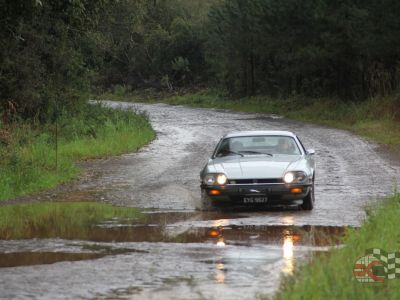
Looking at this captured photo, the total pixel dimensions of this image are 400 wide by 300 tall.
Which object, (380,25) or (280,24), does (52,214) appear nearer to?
(380,25)

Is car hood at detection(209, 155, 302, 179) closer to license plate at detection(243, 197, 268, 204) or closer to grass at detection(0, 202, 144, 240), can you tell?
license plate at detection(243, 197, 268, 204)

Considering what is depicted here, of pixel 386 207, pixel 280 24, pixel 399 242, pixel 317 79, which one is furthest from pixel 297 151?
pixel 317 79

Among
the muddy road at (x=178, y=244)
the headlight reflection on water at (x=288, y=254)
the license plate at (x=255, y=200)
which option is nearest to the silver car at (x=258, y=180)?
the license plate at (x=255, y=200)

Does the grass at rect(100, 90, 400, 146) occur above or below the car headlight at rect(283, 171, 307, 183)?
below

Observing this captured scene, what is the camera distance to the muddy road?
766 cm

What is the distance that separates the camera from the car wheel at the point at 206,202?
13.5 m

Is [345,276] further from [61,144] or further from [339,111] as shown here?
[339,111]

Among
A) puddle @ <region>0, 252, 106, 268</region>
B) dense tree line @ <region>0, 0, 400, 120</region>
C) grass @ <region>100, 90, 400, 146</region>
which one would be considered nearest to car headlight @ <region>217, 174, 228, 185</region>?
puddle @ <region>0, 252, 106, 268</region>

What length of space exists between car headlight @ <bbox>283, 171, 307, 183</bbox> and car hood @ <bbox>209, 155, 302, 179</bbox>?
0.31ft

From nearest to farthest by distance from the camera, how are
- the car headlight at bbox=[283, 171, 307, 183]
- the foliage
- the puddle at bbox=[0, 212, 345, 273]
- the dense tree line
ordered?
the puddle at bbox=[0, 212, 345, 273], the car headlight at bbox=[283, 171, 307, 183], the dense tree line, the foliage

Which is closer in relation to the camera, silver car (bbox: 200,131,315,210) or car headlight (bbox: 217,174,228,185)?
silver car (bbox: 200,131,315,210)

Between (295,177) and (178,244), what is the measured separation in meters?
3.68

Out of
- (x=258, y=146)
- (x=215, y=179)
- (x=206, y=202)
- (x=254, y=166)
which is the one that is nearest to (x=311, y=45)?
(x=258, y=146)

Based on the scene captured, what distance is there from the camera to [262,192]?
12.9 m
